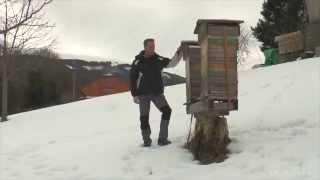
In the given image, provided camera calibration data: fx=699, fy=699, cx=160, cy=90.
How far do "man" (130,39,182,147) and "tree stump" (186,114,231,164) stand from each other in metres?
0.94

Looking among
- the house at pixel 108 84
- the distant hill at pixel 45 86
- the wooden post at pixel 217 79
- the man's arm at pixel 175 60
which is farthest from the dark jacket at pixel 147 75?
the house at pixel 108 84

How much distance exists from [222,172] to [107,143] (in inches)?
143

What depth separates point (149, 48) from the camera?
11.7 meters

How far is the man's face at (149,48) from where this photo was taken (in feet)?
38.2

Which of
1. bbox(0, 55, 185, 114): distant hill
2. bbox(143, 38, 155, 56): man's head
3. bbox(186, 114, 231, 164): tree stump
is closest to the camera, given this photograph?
bbox(186, 114, 231, 164): tree stump

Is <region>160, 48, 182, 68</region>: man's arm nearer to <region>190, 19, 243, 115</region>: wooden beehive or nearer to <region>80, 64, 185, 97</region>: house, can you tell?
<region>190, 19, 243, 115</region>: wooden beehive

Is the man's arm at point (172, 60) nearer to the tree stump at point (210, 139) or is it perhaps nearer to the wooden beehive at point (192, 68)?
the wooden beehive at point (192, 68)

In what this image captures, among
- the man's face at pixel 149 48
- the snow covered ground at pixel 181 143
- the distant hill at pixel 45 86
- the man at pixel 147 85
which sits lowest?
the distant hill at pixel 45 86

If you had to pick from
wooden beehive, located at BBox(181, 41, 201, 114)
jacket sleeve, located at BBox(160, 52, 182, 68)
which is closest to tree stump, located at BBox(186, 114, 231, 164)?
wooden beehive, located at BBox(181, 41, 201, 114)

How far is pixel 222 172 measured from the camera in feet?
30.9

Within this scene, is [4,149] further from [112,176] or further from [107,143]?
[112,176]

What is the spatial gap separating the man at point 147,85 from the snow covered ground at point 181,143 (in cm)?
44

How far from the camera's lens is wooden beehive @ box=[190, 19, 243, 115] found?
10.7 meters

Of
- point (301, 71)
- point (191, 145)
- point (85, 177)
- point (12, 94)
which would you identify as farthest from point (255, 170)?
point (12, 94)
